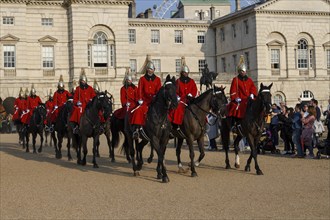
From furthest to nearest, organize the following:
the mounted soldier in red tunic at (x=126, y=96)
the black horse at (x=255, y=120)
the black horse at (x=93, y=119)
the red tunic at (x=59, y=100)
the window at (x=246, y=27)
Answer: the window at (x=246, y=27) → the red tunic at (x=59, y=100) → the mounted soldier in red tunic at (x=126, y=96) → the black horse at (x=93, y=119) → the black horse at (x=255, y=120)

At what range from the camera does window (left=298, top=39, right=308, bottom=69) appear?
55.9 metres

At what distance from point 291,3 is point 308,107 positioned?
3871 cm

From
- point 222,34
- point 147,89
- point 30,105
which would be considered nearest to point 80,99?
point 147,89

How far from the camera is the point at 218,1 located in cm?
7525

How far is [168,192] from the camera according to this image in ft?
40.3

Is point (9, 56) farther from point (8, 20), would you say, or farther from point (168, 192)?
point (168, 192)

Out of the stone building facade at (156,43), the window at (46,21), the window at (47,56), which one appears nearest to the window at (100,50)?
the stone building facade at (156,43)

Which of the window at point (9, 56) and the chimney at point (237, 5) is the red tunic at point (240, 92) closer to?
the window at point (9, 56)

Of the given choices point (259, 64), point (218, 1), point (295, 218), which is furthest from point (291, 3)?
point (295, 218)

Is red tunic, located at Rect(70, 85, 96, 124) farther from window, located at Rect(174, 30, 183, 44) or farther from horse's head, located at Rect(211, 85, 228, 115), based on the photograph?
window, located at Rect(174, 30, 183, 44)

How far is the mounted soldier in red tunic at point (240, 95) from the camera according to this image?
630 inches

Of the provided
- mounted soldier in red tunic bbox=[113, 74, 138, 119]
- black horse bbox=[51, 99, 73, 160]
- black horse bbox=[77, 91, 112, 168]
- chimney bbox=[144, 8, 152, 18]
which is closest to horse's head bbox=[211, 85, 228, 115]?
mounted soldier in red tunic bbox=[113, 74, 138, 119]

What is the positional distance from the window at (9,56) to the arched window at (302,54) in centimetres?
2804

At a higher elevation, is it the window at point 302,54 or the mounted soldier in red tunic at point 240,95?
the window at point 302,54
